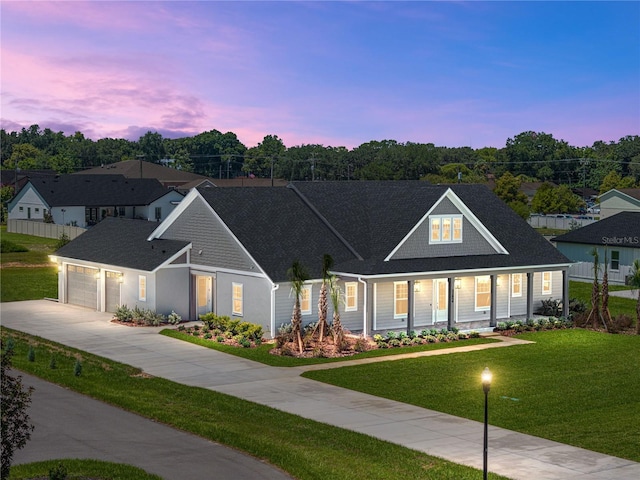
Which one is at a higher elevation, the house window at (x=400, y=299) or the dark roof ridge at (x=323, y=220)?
the dark roof ridge at (x=323, y=220)

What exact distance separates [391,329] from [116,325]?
11.4 metres

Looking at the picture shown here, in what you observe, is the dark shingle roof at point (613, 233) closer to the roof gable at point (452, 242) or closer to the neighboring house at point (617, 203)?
the roof gable at point (452, 242)

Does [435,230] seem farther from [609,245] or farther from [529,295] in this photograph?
[609,245]

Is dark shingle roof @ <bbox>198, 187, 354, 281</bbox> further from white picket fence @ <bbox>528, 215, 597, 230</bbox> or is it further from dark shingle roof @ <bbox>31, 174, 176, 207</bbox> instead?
white picket fence @ <bbox>528, 215, 597, 230</bbox>

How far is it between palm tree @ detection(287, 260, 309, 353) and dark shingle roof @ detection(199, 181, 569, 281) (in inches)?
31.4

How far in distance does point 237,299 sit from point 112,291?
7.90 metres

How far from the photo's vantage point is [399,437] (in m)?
22.1

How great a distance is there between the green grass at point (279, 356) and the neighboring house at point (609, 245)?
21.9 m

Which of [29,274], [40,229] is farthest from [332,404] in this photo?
[40,229]


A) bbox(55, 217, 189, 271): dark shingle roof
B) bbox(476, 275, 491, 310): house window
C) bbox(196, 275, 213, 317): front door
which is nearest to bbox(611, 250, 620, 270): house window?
bbox(476, 275, 491, 310): house window

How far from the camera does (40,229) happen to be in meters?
88.8

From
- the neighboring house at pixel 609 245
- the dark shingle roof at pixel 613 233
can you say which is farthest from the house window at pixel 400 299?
the dark shingle roof at pixel 613 233

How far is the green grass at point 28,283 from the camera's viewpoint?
48562 millimetres

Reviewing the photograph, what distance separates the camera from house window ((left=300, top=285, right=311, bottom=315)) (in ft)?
120
